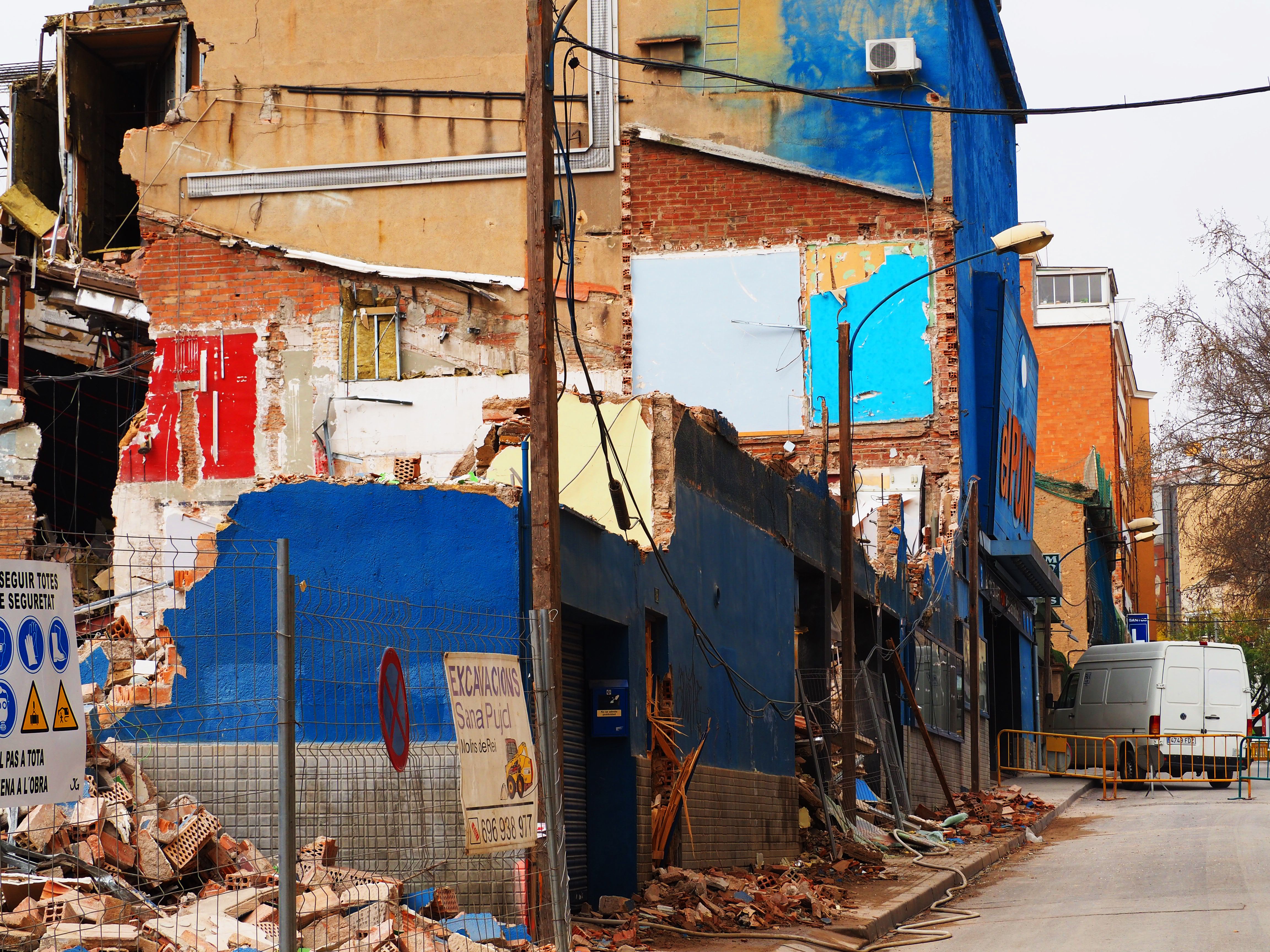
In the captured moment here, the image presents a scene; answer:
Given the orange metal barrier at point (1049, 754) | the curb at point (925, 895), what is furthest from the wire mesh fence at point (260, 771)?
the orange metal barrier at point (1049, 754)

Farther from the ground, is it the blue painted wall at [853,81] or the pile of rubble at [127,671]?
the blue painted wall at [853,81]

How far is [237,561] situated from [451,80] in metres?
16.2

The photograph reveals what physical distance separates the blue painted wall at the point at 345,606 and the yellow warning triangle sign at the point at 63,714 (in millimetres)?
3928

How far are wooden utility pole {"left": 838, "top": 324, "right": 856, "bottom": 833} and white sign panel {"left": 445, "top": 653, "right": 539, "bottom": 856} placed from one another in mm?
9449

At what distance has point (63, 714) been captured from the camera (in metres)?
5.43

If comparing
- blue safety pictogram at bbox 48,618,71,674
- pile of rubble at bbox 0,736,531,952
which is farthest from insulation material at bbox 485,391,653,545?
blue safety pictogram at bbox 48,618,71,674

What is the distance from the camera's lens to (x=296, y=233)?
81.7 ft

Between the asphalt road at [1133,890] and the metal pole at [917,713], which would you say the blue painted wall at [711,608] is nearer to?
the asphalt road at [1133,890]

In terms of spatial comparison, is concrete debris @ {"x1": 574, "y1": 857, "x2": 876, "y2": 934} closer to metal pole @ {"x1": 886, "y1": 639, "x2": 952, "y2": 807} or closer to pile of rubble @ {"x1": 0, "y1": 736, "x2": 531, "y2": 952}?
pile of rubble @ {"x1": 0, "y1": 736, "x2": 531, "y2": 952}

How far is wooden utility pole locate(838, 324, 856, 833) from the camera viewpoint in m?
16.8

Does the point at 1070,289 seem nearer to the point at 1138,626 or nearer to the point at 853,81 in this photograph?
the point at 1138,626

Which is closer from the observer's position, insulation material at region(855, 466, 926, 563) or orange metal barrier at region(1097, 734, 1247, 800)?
insulation material at region(855, 466, 926, 563)

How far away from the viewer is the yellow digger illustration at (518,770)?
742 centimetres

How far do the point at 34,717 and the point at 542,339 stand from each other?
4.42 m
